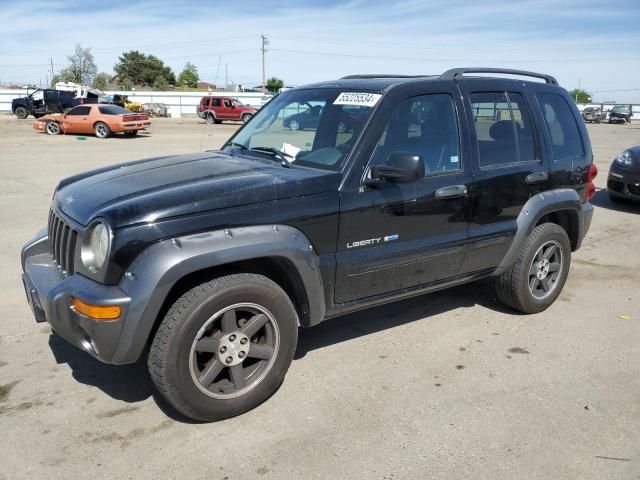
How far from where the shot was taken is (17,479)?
9.03 feet

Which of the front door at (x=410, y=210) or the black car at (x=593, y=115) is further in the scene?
the black car at (x=593, y=115)

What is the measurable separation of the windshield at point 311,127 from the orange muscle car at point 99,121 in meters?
21.3

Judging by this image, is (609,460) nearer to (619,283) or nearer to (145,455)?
(145,455)

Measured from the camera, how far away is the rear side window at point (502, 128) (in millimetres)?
4293

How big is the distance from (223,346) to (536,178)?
9.43ft

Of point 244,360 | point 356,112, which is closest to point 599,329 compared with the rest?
point 356,112

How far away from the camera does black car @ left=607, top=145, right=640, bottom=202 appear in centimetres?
953

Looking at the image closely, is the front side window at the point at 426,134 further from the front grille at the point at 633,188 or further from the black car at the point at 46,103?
the black car at the point at 46,103

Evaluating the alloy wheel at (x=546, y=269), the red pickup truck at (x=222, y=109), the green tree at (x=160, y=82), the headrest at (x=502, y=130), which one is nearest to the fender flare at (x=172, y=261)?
the headrest at (x=502, y=130)

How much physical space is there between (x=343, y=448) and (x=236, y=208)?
141 centimetres

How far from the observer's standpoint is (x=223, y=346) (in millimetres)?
3203

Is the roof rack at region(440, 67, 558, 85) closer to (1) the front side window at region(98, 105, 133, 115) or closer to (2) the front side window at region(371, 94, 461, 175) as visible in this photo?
(2) the front side window at region(371, 94, 461, 175)

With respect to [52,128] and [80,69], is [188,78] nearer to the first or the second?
[80,69]

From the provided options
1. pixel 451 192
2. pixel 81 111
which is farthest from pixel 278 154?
pixel 81 111
